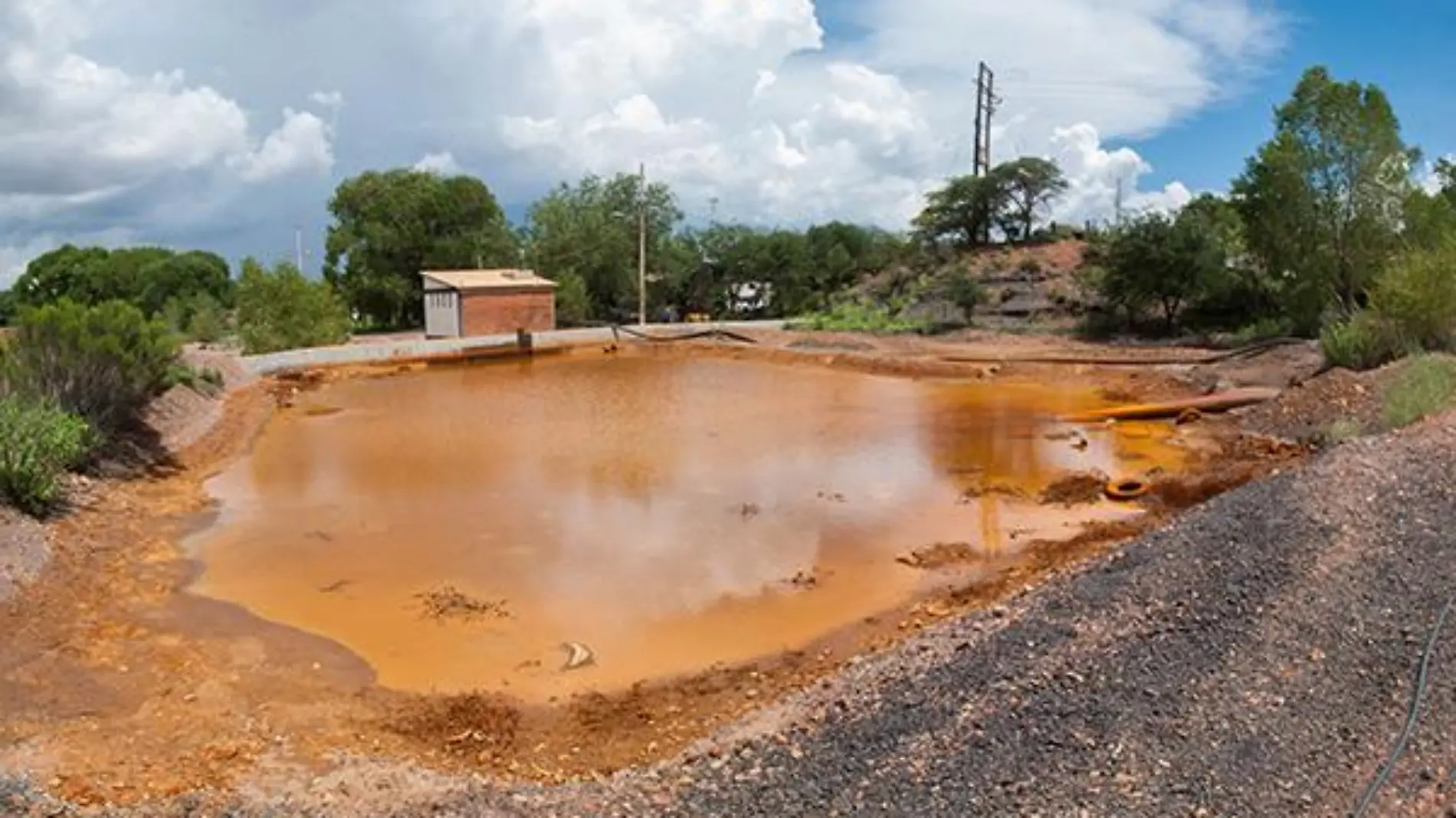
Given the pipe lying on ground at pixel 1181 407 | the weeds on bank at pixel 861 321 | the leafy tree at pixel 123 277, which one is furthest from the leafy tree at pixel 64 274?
the pipe lying on ground at pixel 1181 407

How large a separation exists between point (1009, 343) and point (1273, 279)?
6.80m

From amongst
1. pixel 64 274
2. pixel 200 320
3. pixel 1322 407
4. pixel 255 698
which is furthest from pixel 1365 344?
pixel 64 274

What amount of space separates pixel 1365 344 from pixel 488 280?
2514cm

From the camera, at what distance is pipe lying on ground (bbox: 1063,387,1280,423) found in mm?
18000

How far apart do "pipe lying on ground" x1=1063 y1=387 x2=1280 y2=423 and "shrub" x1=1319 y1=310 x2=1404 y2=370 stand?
1.11 metres

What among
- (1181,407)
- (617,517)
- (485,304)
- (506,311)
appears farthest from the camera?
(506,311)

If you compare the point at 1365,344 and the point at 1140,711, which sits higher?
the point at 1365,344

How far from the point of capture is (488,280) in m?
34.5

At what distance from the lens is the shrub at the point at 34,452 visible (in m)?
10.2

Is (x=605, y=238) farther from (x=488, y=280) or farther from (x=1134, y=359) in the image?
(x=1134, y=359)

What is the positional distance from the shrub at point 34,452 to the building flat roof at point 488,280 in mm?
21809

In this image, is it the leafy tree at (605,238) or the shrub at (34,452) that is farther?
the leafy tree at (605,238)

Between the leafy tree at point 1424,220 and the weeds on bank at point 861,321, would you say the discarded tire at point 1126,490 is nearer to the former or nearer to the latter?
the leafy tree at point 1424,220

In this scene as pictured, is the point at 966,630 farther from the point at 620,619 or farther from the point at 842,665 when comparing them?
the point at 620,619
